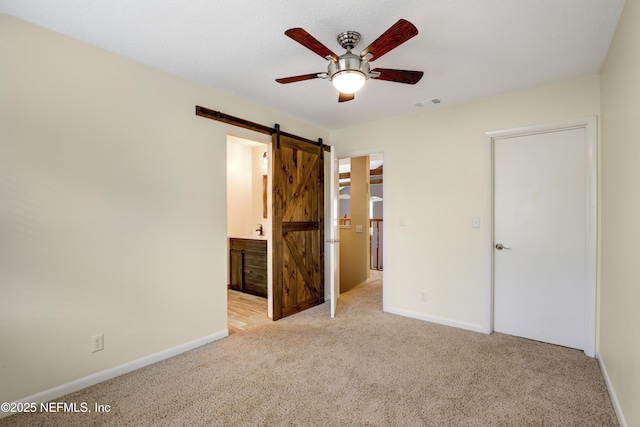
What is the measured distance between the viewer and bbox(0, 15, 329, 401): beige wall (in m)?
1.85

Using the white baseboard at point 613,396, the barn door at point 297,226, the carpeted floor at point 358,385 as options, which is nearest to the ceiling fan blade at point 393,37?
the barn door at point 297,226

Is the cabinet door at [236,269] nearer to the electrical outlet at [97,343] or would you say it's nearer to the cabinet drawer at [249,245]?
the cabinet drawer at [249,245]

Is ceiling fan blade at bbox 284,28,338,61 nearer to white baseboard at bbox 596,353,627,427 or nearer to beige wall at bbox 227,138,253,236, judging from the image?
white baseboard at bbox 596,353,627,427

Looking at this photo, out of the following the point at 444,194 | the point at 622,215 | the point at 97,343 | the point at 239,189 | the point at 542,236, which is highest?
the point at 239,189

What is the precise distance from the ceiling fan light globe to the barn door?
5.36 ft

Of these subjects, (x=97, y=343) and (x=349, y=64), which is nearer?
(x=349, y=64)

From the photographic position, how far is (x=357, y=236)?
18.0 ft

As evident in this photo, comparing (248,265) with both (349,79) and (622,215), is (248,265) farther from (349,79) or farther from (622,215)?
(622,215)

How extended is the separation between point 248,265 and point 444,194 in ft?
9.75

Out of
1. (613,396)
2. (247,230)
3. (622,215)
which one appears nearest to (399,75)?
(622,215)

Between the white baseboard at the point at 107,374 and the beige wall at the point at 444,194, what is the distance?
2.27 meters

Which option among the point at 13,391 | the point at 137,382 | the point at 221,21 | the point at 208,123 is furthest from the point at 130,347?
the point at 221,21

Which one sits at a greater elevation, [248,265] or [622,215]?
[622,215]

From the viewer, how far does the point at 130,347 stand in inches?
92.0
